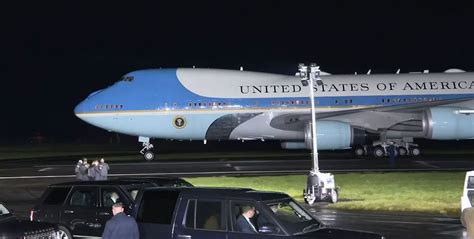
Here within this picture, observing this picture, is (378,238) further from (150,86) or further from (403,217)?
(150,86)

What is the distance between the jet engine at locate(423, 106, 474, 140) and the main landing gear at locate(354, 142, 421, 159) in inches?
131

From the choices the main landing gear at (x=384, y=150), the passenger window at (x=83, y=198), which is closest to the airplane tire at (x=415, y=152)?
the main landing gear at (x=384, y=150)

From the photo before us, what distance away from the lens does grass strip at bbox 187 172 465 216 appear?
21.0 meters

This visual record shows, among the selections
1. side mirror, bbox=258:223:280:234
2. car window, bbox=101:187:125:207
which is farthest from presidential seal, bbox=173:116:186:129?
side mirror, bbox=258:223:280:234

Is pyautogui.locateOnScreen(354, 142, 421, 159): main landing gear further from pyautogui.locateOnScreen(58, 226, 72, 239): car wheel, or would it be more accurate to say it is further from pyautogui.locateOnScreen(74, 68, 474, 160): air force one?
pyautogui.locateOnScreen(58, 226, 72, 239): car wheel

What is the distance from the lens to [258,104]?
139 feet

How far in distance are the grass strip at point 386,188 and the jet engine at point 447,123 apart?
10498mm

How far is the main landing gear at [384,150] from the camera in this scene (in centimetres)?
4325

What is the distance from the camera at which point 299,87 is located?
42812 millimetres

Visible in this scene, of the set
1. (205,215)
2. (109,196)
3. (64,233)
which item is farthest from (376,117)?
(205,215)

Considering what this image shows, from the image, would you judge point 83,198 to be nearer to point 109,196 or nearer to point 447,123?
point 109,196

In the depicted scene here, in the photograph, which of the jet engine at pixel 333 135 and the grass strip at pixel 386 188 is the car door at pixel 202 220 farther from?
the jet engine at pixel 333 135

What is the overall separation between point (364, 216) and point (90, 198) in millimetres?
8585

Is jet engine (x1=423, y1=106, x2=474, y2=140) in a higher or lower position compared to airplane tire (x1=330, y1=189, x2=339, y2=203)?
higher
